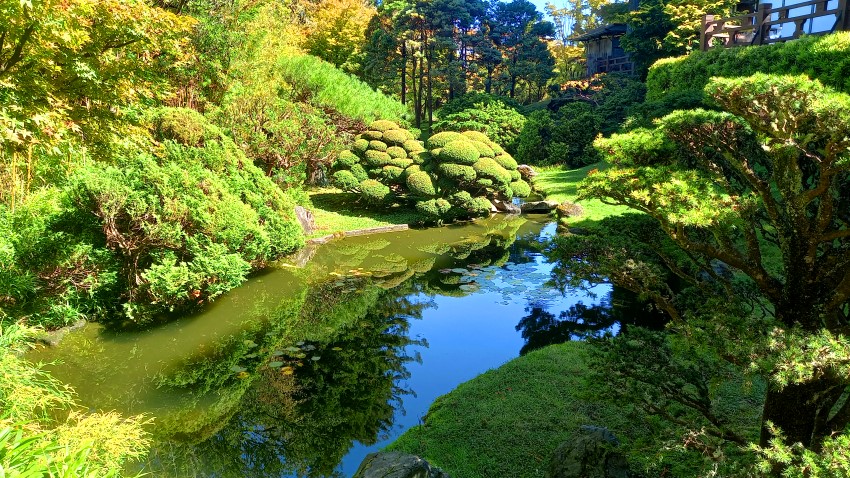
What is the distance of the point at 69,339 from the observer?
24.5 feet

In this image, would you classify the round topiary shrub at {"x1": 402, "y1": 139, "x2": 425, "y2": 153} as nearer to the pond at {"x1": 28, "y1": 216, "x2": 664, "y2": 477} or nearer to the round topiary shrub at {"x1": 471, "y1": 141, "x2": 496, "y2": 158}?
the round topiary shrub at {"x1": 471, "y1": 141, "x2": 496, "y2": 158}

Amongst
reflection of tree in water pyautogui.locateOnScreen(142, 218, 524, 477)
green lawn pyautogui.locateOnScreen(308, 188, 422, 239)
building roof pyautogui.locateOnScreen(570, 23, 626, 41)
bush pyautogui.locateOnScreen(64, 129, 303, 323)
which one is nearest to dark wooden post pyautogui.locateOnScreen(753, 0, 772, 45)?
reflection of tree in water pyautogui.locateOnScreen(142, 218, 524, 477)

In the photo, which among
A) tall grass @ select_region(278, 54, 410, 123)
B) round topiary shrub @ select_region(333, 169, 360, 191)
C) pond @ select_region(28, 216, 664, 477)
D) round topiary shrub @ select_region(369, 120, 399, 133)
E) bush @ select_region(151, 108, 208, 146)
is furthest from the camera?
tall grass @ select_region(278, 54, 410, 123)

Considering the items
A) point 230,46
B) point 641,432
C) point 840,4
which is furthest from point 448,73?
point 641,432

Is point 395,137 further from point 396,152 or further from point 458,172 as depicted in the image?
point 458,172

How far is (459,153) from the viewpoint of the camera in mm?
14586

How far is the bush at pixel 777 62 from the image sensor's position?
9000mm

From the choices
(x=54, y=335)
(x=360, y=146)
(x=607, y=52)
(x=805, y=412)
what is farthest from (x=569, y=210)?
(x=607, y=52)

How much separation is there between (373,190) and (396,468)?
11782mm

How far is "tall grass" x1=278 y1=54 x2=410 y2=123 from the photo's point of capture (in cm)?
1858

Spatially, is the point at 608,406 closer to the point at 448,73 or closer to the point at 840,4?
the point at 840,4

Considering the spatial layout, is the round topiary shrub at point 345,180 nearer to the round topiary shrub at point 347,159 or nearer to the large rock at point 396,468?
the round topiary shrub at point 347,159

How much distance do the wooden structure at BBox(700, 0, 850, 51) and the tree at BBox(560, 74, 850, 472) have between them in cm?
899

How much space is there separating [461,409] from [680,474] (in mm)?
2738
